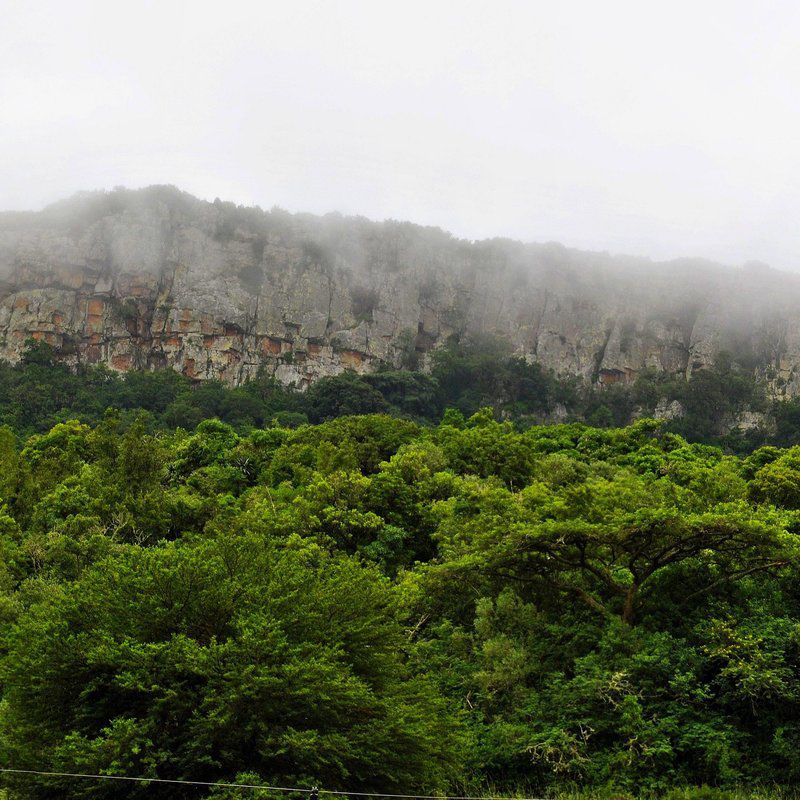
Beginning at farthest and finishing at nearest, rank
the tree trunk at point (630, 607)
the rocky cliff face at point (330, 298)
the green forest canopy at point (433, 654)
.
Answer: the rocky cliff face at point (330, 298)
the tree trunk at point (630, 607)
the green forest canopy at point (433, 654)

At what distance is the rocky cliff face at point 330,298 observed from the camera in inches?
2677

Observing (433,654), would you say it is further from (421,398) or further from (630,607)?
(421,398)

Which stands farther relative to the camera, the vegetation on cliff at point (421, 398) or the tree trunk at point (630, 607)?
the vegetation on cliff at point (421, 398)

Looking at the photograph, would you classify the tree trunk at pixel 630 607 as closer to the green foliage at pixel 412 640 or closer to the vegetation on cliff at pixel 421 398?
the green foliage at pixel 412 640

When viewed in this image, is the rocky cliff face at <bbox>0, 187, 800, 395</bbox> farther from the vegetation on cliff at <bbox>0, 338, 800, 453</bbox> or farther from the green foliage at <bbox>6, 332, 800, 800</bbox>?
the green foliage at <bbox>6, 332, 800, 800</bbox>

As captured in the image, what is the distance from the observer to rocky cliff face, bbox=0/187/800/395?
6800 centimetres

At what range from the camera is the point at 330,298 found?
7412cm

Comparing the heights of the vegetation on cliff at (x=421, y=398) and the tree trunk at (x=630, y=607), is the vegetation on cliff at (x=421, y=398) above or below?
below

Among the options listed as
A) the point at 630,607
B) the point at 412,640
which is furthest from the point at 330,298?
the point at 630,607

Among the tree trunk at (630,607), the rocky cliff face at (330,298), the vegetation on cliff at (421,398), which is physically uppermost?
the rocky cliff face at (330,298)

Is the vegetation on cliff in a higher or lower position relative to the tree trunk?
lower

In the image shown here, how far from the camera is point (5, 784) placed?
31.6ft

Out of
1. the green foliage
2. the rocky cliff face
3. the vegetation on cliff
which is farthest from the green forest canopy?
the rocky cliff face

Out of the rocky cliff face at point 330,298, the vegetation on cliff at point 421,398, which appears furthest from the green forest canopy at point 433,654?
the rocky cliff face at point 330,298
